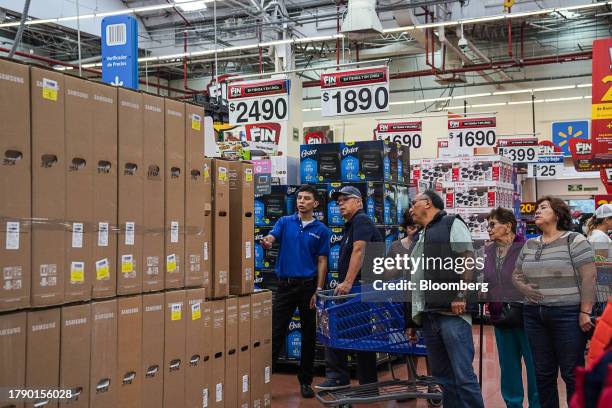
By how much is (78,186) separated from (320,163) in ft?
15.8

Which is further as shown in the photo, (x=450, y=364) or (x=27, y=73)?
(x=450, y=364)

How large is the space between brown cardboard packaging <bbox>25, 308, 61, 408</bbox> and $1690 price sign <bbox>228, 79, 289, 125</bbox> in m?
8.87

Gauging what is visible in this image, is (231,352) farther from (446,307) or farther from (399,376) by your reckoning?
(399,376)

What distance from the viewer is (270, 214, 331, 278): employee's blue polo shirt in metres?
7.08

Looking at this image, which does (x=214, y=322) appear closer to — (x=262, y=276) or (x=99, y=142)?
(x=99, y=142)

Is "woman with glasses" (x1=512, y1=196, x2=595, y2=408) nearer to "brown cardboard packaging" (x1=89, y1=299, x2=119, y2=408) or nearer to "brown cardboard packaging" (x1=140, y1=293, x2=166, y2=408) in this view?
"brown cardboard packaging" (x1=140, y1=293, x2=166, y2=408)

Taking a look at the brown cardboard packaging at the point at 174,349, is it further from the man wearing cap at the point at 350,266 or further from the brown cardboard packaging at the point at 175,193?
the man wearing cap at the point at 350,266

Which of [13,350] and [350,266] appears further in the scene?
[350,266]

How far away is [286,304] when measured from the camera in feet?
23.3

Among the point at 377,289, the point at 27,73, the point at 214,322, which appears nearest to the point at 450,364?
the point at 377,289

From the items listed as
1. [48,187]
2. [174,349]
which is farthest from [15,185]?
[174,349]

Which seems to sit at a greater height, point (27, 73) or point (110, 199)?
point (27, 73)

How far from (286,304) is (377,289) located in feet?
5.47

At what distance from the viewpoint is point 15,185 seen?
3320mm
